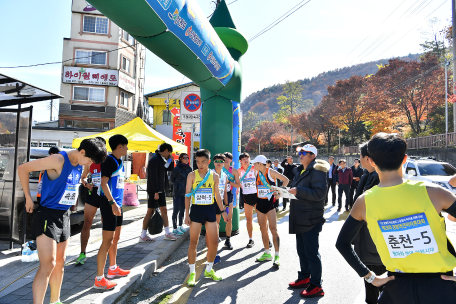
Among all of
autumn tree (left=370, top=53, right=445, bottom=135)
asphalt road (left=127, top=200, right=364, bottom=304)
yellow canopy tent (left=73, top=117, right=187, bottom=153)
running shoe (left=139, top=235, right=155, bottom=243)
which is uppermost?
autumn tree (left=370, top=53, right=445, bottom=135)

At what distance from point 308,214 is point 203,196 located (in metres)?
1.50

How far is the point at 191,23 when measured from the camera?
422cm

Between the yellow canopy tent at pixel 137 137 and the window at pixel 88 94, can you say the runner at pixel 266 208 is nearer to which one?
the yellow canopy tent at pixel 137 137

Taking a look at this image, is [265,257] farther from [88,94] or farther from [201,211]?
[88,94]

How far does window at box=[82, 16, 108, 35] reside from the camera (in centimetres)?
2864

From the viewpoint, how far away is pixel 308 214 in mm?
4152

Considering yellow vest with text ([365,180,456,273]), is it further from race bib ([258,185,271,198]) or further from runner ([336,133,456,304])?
race bib ([258,185,271,198])

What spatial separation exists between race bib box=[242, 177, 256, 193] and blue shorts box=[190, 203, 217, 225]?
59.7 inches

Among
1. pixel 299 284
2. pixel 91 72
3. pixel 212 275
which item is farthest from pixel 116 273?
pixel 91 72

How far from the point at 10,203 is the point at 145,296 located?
321cm

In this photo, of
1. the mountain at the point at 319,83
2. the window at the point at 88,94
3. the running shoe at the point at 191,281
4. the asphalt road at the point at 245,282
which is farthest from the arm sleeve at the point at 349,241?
the mountain at the point at 319,83

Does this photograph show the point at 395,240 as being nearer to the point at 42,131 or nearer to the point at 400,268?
the point at 400,268

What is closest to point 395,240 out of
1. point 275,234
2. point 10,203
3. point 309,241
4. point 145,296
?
point 309,241

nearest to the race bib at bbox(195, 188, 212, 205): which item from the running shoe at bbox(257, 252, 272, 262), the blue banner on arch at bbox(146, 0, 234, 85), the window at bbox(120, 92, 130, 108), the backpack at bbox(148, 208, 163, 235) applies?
the running shoe at bbox(257, 252, 272, 262)
